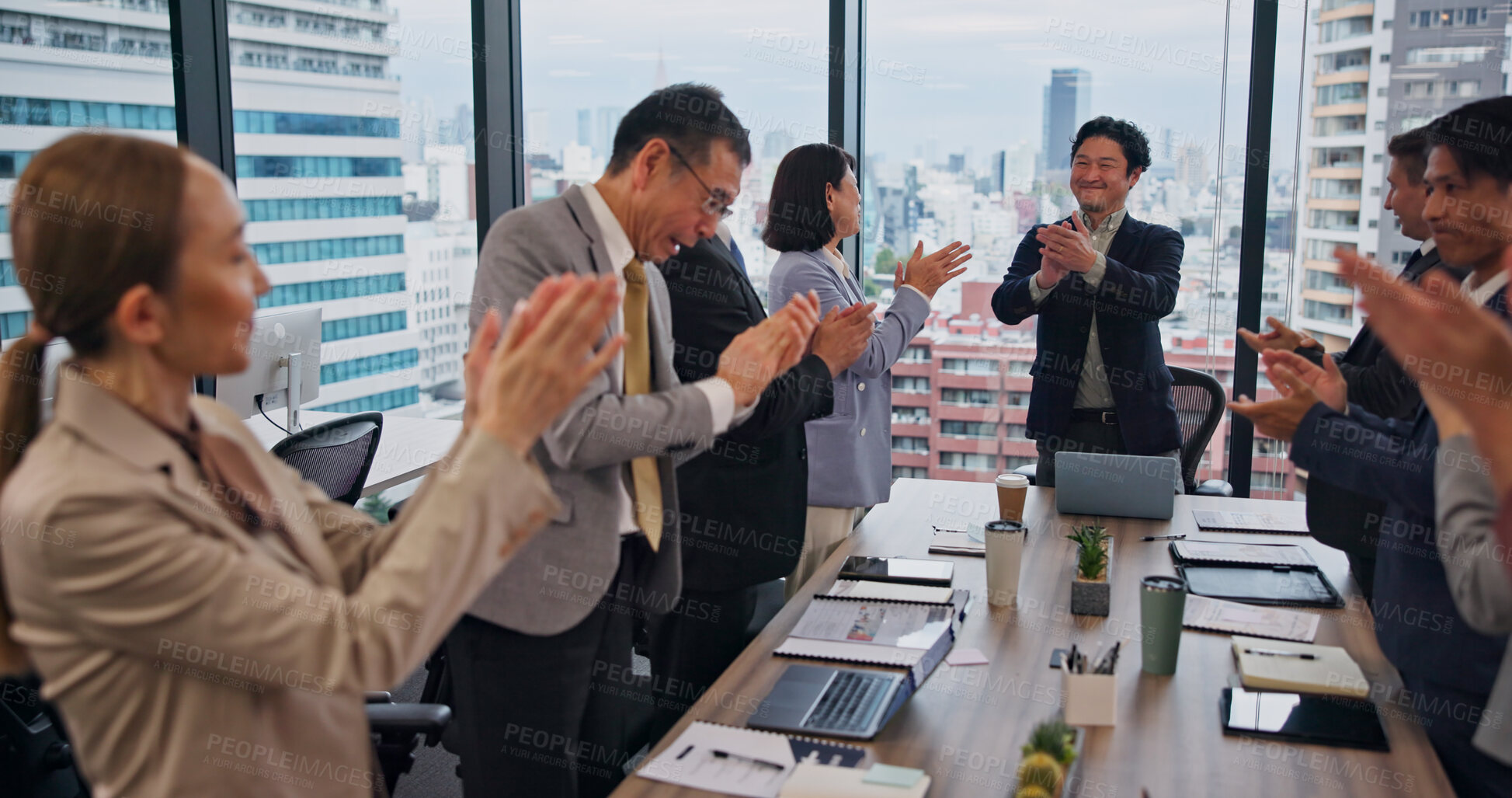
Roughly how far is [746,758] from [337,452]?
174 cm

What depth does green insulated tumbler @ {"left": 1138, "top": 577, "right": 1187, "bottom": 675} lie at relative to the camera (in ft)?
5.67

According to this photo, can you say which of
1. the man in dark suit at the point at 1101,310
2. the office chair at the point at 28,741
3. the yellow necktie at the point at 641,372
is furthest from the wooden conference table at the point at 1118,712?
the office chair at the point at 28,741

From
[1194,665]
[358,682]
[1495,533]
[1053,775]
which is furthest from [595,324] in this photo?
[1194,665]

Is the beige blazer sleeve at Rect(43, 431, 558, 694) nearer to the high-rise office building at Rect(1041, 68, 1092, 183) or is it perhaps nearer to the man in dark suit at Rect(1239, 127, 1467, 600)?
the man in dark suit at Rect(1239, 127, 1467, 600)

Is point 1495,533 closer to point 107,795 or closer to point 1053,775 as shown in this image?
point 1053,775

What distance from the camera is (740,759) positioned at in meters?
1.46

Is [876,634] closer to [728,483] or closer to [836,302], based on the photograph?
[728,483]

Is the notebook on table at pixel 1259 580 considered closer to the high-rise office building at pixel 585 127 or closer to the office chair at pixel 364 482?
the office chair at pixel 364 482

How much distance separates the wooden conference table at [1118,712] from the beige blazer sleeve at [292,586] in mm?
500

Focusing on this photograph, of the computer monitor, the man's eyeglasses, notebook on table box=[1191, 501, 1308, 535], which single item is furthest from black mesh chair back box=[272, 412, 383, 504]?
notebook on table box=[1191, 501, 1308, 535]

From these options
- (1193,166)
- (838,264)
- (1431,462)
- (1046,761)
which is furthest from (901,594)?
(1193,166)

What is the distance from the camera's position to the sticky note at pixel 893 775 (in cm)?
136

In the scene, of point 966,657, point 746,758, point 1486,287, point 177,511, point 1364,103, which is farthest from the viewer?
point 1364,103

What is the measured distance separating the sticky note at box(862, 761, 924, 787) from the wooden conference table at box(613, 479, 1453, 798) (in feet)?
0.12
